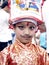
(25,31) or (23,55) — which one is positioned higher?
(25,31)

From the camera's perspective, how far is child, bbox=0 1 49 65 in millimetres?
1158

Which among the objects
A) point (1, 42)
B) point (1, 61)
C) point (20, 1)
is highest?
point (20, 1)

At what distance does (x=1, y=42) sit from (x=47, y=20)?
0.29m

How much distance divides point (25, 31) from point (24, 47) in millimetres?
92

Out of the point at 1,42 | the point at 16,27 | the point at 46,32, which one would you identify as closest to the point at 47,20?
the point at 46,32

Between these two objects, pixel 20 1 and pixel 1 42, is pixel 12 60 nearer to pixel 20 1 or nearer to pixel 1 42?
pixel 1 42

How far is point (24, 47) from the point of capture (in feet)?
3.86

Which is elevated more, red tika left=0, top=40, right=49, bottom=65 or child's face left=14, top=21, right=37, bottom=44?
child's face left=14, top=21, right=37, bottom=44

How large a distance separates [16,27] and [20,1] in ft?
0.49

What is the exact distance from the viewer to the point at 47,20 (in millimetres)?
1192

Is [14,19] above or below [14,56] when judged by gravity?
above

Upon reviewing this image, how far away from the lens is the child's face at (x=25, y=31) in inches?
45.9

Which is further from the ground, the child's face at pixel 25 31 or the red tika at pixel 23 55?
the child's face at pixel 25 31

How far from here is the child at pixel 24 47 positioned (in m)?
1.16
